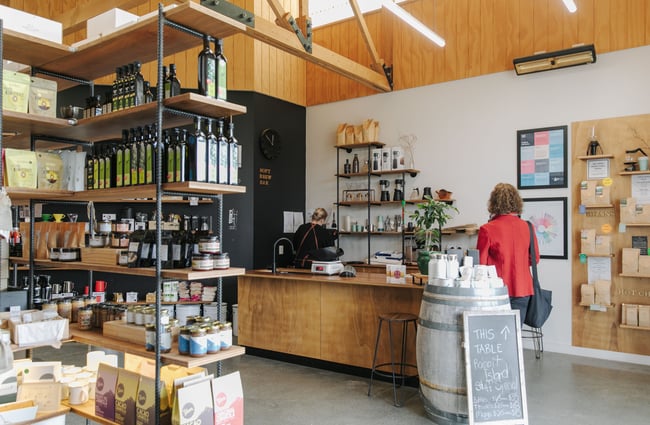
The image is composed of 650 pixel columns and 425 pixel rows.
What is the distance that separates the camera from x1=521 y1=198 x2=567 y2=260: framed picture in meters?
5.57

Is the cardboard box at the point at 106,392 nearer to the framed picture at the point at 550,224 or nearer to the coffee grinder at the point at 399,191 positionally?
the framed picture at the point at 550,224

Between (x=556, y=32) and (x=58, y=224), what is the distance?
565 centimetres

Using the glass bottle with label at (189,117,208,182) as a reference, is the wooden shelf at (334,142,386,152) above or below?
above

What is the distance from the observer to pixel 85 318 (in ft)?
9.61

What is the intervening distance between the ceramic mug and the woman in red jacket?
9.46 ft

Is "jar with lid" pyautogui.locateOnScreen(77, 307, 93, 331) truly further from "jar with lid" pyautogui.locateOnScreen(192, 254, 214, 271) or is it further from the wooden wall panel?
the wooden wall panel

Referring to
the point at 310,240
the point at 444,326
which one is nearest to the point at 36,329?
the point at 444,326

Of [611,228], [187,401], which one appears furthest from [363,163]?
[187,401]

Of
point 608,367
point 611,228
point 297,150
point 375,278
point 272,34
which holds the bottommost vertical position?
point 608,367

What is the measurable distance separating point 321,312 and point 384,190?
2.70m

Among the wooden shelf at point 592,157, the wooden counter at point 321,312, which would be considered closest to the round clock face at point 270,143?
the wooden counter at point 321,312

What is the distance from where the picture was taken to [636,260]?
5.08 m

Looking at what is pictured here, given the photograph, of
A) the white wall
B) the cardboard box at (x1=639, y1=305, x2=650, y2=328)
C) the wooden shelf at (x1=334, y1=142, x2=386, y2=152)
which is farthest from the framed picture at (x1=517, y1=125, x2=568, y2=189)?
the wooden shelf at (x1=334, y1=142, x2=386, y2=152)

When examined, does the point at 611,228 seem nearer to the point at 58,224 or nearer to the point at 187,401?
the point at 187,401
